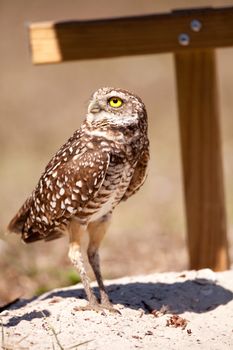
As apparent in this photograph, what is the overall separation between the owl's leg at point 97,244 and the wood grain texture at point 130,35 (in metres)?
1.08

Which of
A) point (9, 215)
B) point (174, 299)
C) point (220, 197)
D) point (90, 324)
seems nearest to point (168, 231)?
point (9, 215)

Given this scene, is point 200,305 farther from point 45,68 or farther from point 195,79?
point 45,68

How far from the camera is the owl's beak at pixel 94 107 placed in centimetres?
396

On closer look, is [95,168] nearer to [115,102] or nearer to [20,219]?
[115,102]

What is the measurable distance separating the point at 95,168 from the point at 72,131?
670cm

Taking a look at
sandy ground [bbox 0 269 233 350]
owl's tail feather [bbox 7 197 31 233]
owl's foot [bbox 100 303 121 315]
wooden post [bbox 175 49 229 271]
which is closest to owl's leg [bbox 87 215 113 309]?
owl's foot [bbox 100 303 121 315]

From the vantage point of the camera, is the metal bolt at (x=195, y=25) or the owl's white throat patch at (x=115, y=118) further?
the metal bolt at (x=195, y=25)

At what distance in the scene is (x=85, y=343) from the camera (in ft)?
11.5

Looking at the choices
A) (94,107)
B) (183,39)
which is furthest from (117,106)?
(183,39)

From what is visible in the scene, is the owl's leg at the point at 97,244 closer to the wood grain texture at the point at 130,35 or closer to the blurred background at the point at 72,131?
the wood grain texture at the point at 130,35

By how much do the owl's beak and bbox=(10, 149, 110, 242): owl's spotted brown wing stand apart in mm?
208

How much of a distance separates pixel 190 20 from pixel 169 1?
25.8ft

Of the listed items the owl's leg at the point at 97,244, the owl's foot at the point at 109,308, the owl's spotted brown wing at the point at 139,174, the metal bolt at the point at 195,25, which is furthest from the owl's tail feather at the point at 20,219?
the metal bolt at the point at 195,25

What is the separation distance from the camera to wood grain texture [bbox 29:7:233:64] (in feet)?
15.4
